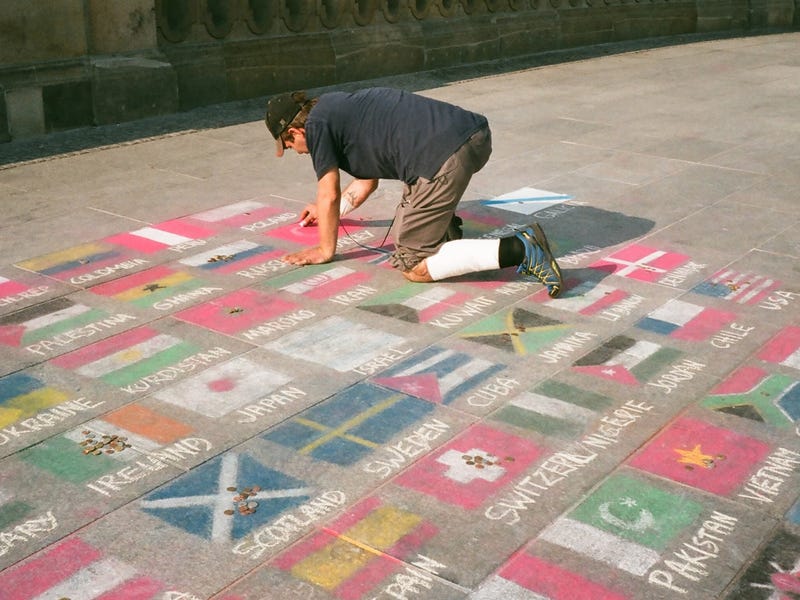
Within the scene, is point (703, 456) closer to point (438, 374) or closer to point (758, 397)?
point (758, 397)

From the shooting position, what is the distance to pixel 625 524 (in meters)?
4.16

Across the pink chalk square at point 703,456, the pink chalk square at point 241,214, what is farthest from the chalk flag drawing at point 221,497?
the pink chalk square at point 241,214

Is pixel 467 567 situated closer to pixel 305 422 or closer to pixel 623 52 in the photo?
pixel 305 422

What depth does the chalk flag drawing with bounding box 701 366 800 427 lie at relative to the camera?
5.05 m

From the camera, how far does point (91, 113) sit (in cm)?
1059

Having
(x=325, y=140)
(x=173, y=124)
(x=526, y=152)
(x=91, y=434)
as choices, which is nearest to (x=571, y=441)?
(x=91, y=434)

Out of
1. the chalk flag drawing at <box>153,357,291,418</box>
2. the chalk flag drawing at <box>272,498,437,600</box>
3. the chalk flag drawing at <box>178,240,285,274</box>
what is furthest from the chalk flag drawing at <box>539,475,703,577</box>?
the chalk flag drawing at <box>178,240,285,274</box>

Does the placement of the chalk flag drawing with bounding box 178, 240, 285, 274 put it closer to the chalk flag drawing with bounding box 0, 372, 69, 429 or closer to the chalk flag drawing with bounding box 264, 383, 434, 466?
the chalk flag drawing with bounding box 0, 372, 69, 429

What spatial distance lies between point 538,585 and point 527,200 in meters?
5.07

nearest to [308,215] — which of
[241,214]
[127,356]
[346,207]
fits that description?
[346,207]

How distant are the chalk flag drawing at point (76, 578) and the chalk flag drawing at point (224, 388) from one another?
117cm

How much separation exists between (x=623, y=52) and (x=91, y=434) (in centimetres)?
1326

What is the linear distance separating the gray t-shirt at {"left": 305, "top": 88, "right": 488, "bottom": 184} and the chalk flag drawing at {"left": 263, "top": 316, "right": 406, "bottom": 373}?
100 cm

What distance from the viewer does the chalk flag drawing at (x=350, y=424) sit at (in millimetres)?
4707
